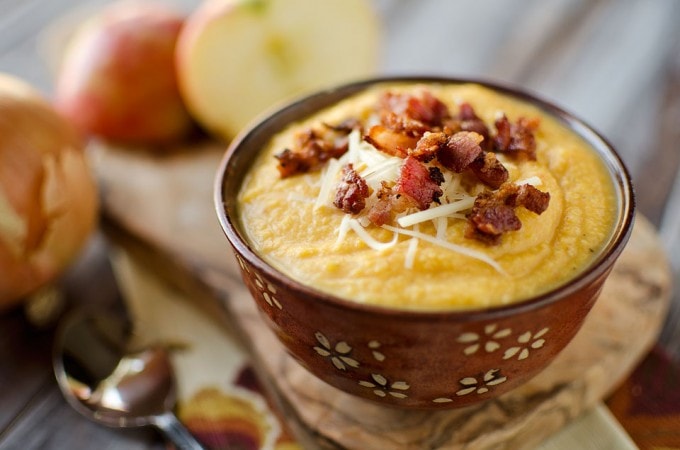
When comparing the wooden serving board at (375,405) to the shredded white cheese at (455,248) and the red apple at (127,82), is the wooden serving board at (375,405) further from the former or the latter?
the shredded white cheese at (455,248)

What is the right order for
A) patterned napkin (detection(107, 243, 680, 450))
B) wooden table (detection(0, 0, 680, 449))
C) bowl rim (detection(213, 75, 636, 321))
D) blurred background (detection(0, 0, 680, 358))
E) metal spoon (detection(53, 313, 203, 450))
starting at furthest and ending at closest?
→ blurred background (detection(0, 0, 680, 358))
wooden table (detection(0, 0, 680, 449))
metal spoon (detection(53, 313, 203, 450))
patterned napkin (detection(107, 243, 680, 450))
bowl rim (detection(213, 75, 636, 321))

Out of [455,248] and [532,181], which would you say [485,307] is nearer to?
[455,248]

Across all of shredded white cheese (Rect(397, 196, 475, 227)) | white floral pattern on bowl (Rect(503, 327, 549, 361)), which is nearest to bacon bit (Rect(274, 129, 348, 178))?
shredded white cheese (Rect(397, 196, 475, 227))

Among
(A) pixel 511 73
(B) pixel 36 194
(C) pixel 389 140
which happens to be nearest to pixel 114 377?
(B) pixel 36 194

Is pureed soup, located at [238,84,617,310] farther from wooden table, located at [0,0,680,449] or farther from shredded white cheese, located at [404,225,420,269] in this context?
wooden table, located at [0,0,680,449]

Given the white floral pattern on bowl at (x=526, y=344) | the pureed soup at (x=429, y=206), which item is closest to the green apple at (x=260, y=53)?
the pureed soup at (x=429, y=206)

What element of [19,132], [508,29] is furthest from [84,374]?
[508,29]
